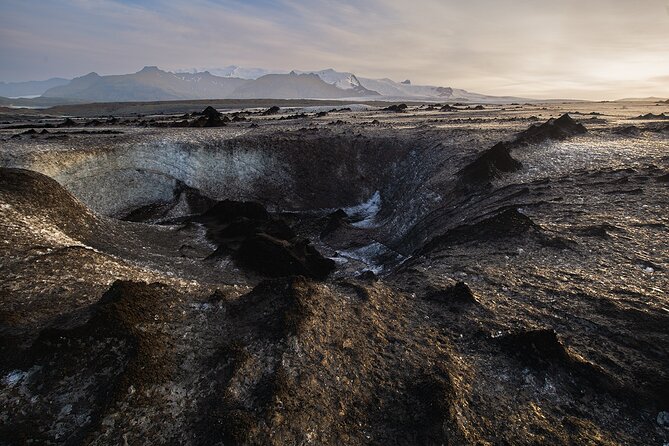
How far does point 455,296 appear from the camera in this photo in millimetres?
10938

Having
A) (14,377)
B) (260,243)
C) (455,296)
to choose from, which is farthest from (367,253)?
(14,377)

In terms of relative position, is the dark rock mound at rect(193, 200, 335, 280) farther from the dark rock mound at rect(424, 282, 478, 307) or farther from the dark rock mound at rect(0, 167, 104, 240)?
the dark rock mound at rect(424, 282, 478, 307)

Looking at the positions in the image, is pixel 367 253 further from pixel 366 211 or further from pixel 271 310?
pixel 271 310

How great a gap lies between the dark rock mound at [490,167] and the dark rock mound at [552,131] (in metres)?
6.14

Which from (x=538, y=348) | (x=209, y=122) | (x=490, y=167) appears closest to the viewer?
(x=538, y=348)

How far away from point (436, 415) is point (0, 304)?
33.2 ft

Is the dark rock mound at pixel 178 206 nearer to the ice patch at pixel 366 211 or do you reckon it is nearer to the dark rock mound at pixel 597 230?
the ice patch at pixel 366 211

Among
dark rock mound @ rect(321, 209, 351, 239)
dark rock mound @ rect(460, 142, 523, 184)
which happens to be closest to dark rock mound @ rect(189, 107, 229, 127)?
dark rock mound @ rect(321, 209, 351, 239)

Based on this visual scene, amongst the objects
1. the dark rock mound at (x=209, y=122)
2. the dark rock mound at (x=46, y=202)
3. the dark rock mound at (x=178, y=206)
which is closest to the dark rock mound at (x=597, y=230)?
the dark rock mound at (x=46, y=202)

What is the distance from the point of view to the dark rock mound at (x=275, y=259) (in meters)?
17.0

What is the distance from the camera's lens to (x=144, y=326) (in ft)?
28.8

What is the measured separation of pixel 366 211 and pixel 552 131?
16.7 meters

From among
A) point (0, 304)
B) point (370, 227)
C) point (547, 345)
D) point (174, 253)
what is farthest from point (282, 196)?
point (547, 345)

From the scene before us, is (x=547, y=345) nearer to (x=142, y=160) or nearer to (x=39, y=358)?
(x=39, y=358)
